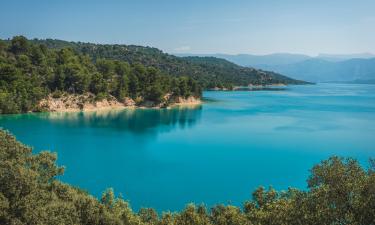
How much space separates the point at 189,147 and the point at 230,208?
29.1 m

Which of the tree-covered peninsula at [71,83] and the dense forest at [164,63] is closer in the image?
the tree-covered peninsula at [71,83]

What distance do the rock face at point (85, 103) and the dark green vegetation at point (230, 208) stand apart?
49625 mm

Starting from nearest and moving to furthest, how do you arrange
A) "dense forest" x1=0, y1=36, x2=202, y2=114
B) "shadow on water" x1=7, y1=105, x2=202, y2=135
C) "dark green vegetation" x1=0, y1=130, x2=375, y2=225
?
"dark green vegetation" x1=0, y1=130, x2=375, y2=225 → "shadow on water" x1=7, y1=105, x2=202, y2=135 → "dense forest" x1=0, y1=36, x2=202, y2=114

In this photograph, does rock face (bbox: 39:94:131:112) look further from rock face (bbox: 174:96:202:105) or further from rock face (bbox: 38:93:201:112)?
rock face (bbox: 174:96:202:105)

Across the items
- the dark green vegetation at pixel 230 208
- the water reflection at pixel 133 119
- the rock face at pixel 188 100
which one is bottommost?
the water reflection at pixel 133 119

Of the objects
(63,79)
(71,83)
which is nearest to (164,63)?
(71,83)

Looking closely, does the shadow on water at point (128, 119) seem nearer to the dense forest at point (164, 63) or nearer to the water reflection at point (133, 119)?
the water reflection at point (133, 119)

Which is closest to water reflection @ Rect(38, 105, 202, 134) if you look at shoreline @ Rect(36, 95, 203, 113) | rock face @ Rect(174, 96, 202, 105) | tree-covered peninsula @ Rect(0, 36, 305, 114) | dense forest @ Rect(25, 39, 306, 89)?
shoreline @ Rect(36, 95, 203, 113)

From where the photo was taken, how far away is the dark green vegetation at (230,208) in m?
10.6

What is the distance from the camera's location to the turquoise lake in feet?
94.6

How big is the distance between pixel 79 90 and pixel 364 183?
2571 inches

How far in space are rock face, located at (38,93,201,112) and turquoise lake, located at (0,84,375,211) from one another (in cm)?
291

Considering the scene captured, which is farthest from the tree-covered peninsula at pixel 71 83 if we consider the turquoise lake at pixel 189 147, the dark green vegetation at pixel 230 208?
the dark green vegetation at pixel 230 208

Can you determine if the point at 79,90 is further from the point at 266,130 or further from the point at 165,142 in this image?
the point at 266,130
